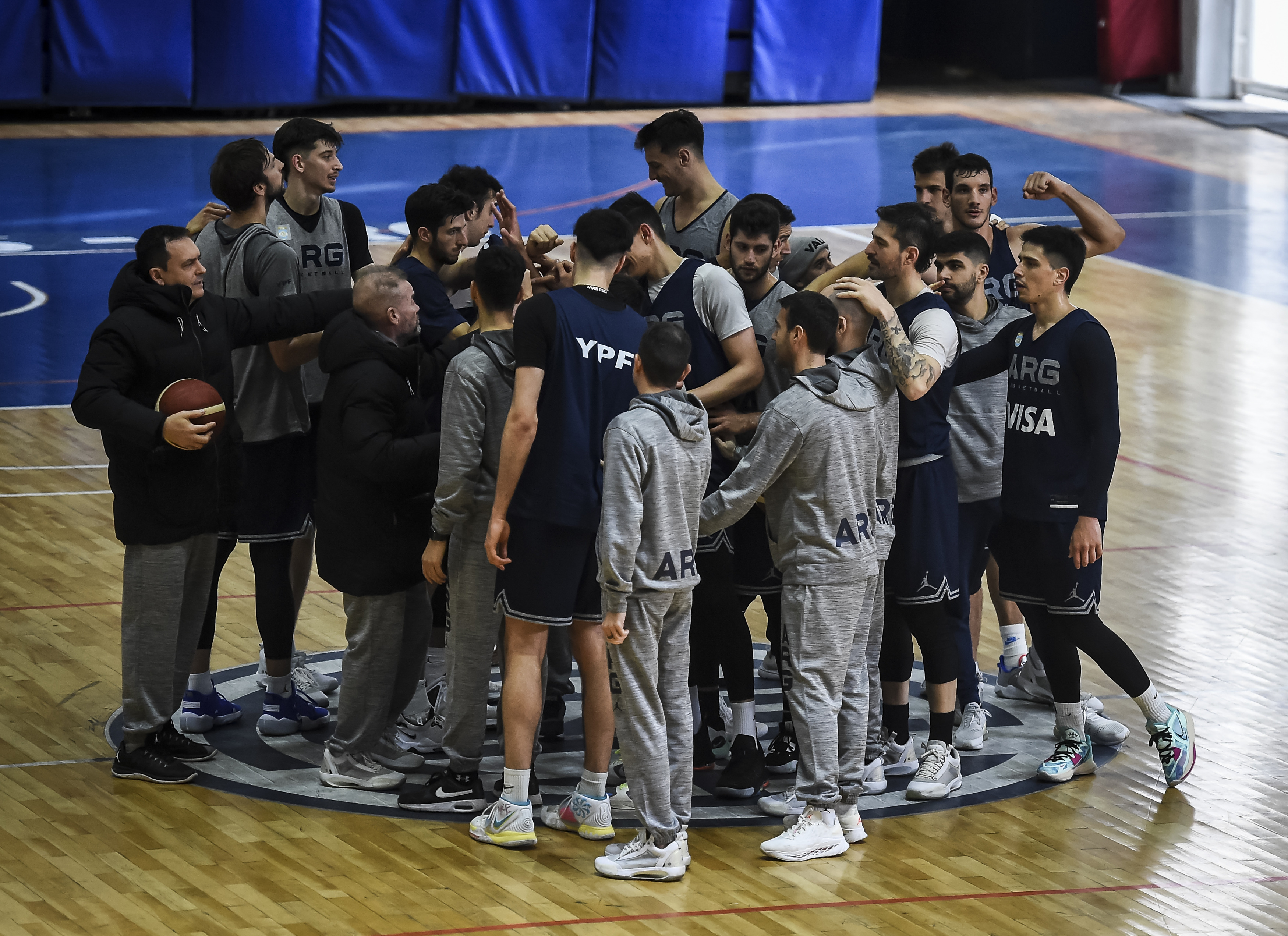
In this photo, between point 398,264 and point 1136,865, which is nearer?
point 1136,865

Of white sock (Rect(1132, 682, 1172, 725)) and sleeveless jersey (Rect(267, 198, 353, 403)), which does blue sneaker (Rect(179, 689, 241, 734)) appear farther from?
white sock (Rect(1132, 682, 1172, 725))

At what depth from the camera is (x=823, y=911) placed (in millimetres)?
4973

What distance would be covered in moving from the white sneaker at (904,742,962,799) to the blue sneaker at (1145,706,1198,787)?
29.1 inches

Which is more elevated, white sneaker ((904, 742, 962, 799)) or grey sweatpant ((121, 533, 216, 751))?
grey sweatpant ((121, 533, 216, 751))

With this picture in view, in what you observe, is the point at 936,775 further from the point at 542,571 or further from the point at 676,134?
the point at 676,134

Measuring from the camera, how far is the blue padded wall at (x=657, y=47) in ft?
74.8

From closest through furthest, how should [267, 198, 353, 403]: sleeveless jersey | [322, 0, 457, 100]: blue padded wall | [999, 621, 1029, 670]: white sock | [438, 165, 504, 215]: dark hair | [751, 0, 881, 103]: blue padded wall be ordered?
[438, 165, 504, 215]: dark hair
[267, 198, 353, 403]: sleeveless jersey
[999, 621, 1029, 670]: white sock
[322, 0, 457, 100]: blue padded wall
[751, 0, 881, 103]: blue padded wall

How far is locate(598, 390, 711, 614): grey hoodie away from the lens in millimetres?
4973

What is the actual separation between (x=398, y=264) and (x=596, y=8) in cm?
1753

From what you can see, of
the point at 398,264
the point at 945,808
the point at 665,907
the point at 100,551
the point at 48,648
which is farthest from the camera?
the point at 100,551

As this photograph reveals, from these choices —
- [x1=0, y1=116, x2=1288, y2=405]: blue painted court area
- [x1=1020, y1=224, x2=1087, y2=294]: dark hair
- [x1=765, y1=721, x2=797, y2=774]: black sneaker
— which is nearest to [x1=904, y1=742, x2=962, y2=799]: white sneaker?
[x1=765, y1=721, x2=797, y2=774]: black sneaker

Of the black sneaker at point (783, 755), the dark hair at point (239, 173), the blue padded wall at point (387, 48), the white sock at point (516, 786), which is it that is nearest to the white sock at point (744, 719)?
the black sneaker at point (783, 755)

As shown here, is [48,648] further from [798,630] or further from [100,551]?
[798,630]

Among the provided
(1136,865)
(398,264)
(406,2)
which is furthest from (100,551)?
(406,2)
